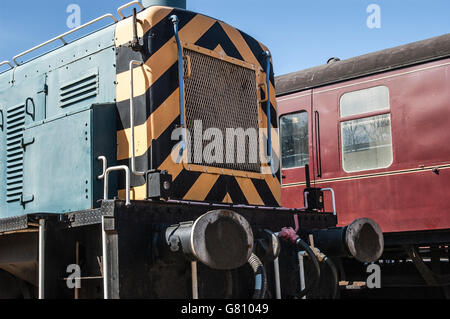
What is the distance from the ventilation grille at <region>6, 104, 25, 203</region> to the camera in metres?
4.98

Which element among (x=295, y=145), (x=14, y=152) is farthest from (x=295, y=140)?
(x=14, y=152)

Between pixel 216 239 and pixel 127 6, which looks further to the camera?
pixel 127 6

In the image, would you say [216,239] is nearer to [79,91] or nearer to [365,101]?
[79,91]

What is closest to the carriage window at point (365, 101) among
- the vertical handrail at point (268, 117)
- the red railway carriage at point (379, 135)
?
the red railway carriage at point (379, 135)

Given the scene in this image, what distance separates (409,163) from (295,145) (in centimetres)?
171

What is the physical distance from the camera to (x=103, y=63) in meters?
4.64

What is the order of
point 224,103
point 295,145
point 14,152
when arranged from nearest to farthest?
point 224,103
point 14,152
point 295,145

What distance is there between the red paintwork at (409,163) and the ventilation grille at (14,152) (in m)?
3.96

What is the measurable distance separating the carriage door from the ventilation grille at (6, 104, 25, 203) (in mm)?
3804

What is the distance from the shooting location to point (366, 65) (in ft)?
24.5
